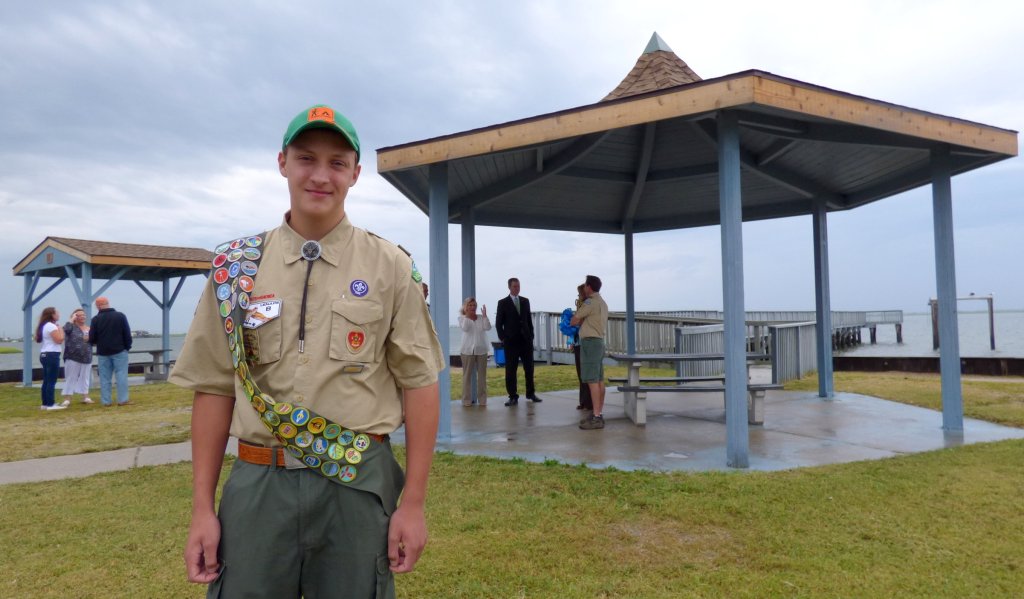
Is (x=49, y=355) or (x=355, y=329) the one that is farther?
(x=49, y=355)

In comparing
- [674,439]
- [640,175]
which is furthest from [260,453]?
[640,175]

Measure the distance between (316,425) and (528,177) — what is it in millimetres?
7853

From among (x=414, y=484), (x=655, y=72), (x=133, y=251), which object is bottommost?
(x=414, y=484)

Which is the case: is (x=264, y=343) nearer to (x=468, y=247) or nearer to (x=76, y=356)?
(x=468, y=247)

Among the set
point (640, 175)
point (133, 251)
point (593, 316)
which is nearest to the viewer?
point (593, 316)

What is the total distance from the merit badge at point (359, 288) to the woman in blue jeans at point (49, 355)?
11.8 meters

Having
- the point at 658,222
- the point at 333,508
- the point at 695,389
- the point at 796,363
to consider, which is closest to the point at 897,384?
the point at 796,363

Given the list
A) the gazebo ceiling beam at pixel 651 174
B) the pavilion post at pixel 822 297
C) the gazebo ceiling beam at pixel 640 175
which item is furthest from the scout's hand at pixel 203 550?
the pavilion post at pixel 822 297

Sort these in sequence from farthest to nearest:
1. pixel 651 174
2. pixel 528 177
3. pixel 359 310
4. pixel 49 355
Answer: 1. pixel 49 355
2. pixel 651 174
3. pixel 528 177
4. pixel 359 310

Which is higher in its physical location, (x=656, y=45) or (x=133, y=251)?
(x=656, y=45)

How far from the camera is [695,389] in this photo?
7.61 metres

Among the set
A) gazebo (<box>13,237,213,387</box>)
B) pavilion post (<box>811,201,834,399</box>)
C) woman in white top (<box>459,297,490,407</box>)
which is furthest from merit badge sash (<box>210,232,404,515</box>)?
gazebo (<box>13,237,213,387</box>)

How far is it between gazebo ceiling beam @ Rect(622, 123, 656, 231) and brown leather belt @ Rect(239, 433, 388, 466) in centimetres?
727

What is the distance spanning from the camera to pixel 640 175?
32.3ft
